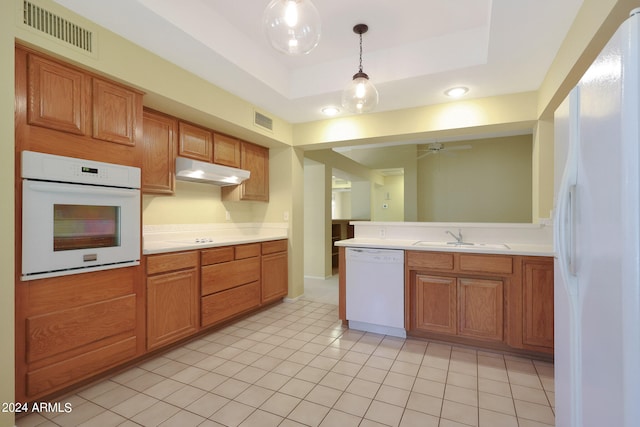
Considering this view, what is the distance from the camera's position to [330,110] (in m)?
3.61

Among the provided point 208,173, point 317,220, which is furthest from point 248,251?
point 317,220

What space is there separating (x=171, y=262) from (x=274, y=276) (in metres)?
1.56

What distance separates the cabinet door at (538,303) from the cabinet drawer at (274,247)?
2713mm

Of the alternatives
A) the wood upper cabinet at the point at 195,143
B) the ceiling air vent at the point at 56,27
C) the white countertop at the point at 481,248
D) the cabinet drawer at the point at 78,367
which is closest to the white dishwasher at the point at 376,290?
the white countertop at the point at 481,248

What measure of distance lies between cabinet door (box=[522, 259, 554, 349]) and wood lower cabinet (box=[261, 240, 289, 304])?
2.70 meters

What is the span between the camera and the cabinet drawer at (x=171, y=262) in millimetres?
2449

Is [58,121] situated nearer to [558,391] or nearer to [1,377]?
[1,377]

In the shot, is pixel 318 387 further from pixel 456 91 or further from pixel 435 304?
pixel 456 91

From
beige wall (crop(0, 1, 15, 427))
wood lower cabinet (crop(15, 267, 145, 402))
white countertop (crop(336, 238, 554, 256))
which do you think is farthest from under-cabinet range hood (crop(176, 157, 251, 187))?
white countertop (crop(336, 238, 554, 256))

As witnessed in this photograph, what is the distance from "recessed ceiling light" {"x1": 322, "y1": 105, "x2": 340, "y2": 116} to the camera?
3.54 metres

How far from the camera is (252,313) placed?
12.1 ft

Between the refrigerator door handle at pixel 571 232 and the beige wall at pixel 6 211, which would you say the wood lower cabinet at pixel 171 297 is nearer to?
the beige wall at pixel 6 211

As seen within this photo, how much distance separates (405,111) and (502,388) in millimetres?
2812

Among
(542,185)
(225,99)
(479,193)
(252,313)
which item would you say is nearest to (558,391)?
(542,185)
